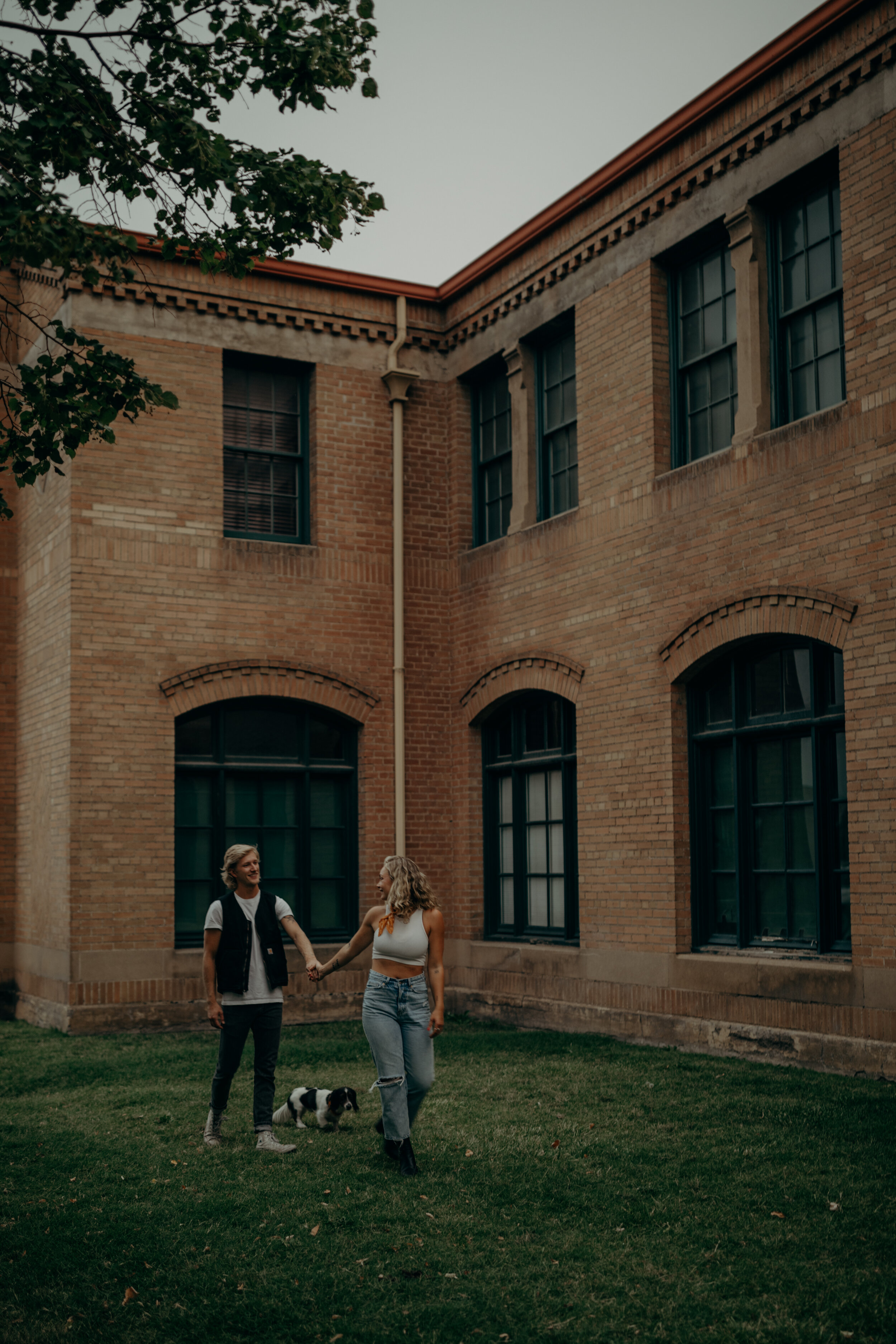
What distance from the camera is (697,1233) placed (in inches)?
227

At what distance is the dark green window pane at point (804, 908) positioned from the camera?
10266mm

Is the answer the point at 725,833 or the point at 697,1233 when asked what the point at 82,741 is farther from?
the point at 697,1233

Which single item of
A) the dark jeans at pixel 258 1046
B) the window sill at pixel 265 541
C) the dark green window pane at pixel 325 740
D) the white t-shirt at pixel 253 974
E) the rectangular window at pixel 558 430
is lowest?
the dark jeans at pixel 258 1046

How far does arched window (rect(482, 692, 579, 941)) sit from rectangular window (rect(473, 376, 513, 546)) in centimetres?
226

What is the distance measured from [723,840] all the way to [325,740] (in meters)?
5.18

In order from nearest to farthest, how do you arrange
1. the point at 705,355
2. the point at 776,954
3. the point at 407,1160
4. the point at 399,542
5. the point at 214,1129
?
the point at 407,1160 < the point at 214,1129 < the point at 776,954 < the point at 705,355 < the point at 399,542

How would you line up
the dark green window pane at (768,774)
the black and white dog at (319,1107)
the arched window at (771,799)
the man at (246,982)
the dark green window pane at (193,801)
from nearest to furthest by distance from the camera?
1. the man at (246,982)
2. the black and white dog at (319,1107)
3. the arched window at (771,799)
4. the dark green window pane at (768,774)
5. the dark green window pane at (193,801)

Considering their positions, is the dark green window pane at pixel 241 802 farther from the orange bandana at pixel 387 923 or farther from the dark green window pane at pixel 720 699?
the orange bandana at pixel 387 923

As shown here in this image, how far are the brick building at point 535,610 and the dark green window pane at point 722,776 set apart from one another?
0.04 metres

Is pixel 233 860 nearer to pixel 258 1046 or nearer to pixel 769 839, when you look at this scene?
pixel 258 1046

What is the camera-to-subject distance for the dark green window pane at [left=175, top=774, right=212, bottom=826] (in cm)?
1384

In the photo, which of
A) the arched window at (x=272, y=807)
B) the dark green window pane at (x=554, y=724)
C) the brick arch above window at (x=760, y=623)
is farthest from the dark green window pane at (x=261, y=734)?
the brick arch above window at (x=760, y=623)

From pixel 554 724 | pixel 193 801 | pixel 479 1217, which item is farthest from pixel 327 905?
pixel 479 1217

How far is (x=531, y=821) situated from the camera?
14070 millimetres
